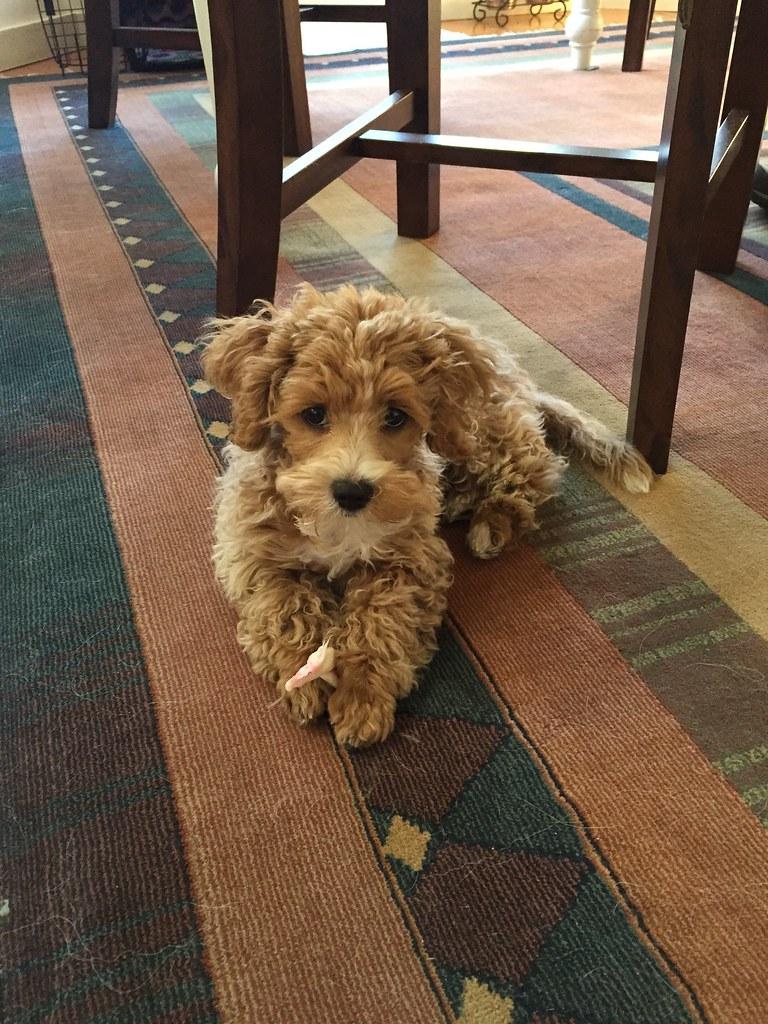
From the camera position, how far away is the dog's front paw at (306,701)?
987mm

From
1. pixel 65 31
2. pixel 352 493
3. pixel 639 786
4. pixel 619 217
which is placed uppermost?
pixel 65 31

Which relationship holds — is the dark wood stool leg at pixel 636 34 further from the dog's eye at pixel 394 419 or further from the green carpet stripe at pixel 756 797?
the green carpet stripe at pixel 756 797

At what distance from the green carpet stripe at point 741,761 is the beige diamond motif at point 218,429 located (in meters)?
0.96

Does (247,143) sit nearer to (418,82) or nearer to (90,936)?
(418,82)

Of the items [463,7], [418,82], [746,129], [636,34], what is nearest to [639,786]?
[746,129]

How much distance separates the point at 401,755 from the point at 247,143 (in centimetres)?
107

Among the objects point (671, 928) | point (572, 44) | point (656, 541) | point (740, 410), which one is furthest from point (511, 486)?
point (572, 44)

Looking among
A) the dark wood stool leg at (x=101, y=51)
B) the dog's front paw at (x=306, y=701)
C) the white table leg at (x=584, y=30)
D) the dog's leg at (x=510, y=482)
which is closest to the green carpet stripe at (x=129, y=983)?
the dog's front paw at (x=306, y=701)

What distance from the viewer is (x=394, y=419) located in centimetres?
105

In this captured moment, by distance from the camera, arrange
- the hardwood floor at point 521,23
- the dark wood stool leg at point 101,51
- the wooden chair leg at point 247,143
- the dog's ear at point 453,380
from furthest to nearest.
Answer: the hardwood floor at point 521,23, the dark wood stool leg at point 101,51, the wooden chair leg at point 247,143, the dog's ear at point 453,380

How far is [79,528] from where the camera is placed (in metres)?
1.31

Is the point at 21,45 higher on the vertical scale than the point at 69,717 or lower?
higher

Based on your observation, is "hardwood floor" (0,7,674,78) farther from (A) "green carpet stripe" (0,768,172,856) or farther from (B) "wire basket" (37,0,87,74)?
(A) "green carpet stripe" (0,768,172,856)

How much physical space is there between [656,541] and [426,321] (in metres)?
0.49
